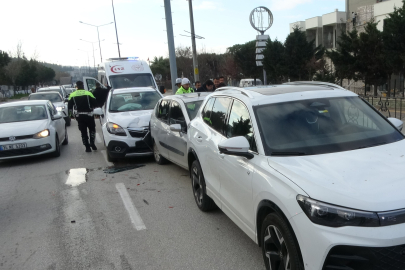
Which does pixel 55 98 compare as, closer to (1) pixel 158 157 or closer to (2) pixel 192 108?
(1) pixel 158 157

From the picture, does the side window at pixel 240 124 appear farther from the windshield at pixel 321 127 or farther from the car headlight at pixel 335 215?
the car headlight at pixel 335 215

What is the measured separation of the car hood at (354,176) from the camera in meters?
2.62

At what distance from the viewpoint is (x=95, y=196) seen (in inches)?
261

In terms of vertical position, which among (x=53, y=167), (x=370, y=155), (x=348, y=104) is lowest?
(x=53, y=167)

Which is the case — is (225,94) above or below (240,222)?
above

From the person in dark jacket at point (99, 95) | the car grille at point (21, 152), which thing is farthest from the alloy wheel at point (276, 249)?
the person in dark jacket at point (99, 95)

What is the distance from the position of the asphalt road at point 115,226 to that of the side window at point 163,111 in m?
1.13

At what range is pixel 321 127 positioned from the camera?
153 inches

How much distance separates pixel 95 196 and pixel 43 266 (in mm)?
2509

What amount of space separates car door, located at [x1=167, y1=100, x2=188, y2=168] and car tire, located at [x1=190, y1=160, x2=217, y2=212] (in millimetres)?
1144

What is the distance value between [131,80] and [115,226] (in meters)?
13.4

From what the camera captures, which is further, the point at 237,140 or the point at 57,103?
the point at 57,103

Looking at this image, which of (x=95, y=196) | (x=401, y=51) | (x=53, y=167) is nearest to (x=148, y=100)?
(x=53, y=167)

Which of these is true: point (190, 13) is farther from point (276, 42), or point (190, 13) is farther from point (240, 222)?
point (240, 222)
